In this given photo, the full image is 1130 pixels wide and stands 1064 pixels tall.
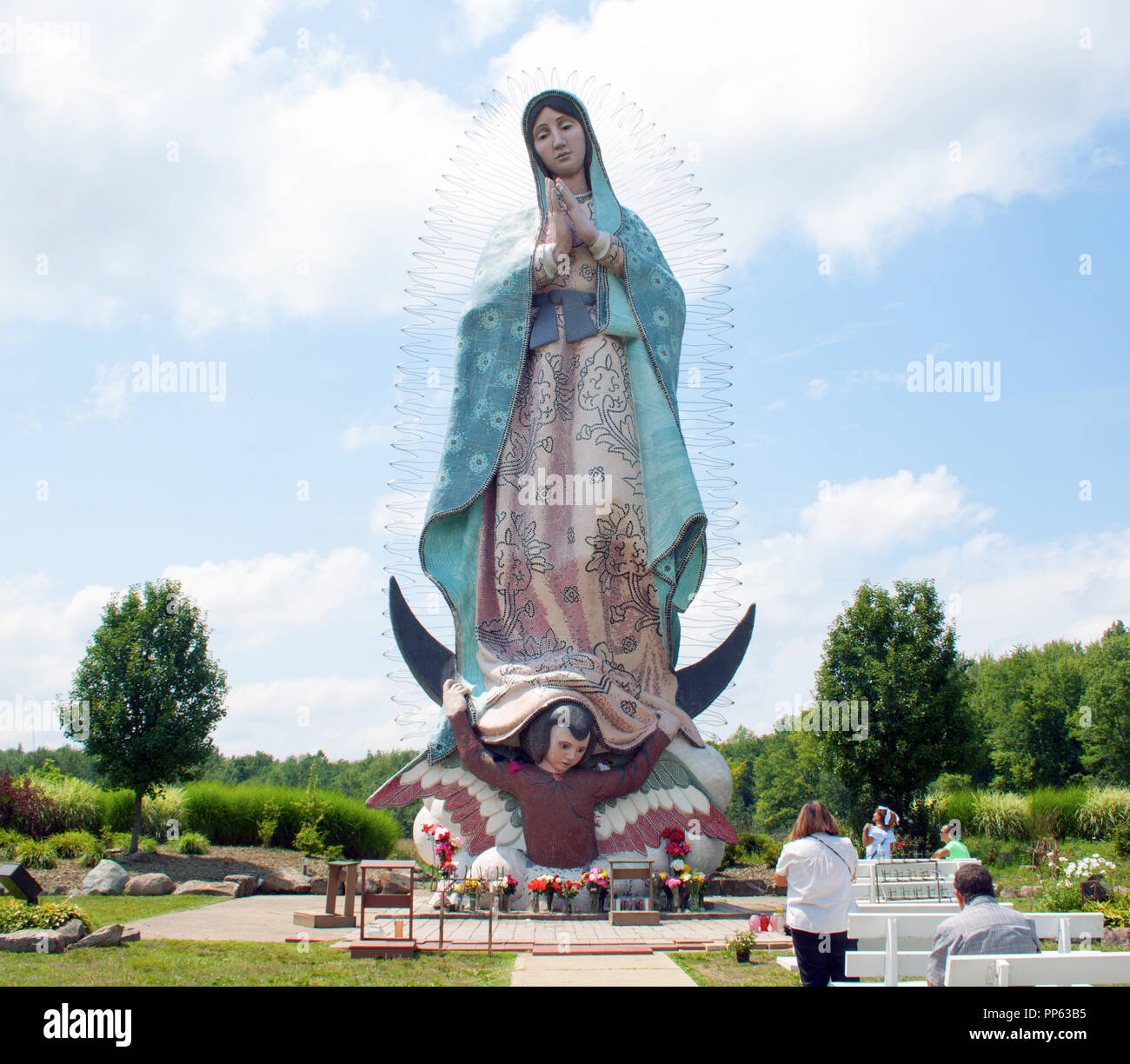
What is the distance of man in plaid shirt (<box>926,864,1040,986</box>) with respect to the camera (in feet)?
15.6

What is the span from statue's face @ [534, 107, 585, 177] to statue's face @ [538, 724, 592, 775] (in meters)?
9.26

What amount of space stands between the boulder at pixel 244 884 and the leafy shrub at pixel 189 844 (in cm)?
469

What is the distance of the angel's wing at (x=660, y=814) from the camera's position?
14.8 metres

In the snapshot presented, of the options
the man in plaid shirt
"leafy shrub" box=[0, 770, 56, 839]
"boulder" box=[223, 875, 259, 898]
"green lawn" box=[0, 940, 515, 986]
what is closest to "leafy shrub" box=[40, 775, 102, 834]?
"leafy shrub" box=[0, 770, 56, 839]

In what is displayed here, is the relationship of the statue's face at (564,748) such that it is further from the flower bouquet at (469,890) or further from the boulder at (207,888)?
the boulder at (207,888)

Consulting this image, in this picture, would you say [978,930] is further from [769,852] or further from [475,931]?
[769,852]

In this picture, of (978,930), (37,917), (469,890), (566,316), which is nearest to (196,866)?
(469,890)

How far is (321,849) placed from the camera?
22.3m

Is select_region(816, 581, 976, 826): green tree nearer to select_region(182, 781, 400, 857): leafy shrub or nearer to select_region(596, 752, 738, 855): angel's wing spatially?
select_region(596, 752, 738, 855): angel's wing

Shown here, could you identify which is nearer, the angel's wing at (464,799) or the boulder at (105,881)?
the boulder at (105,881)

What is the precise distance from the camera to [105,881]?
48.0 feet

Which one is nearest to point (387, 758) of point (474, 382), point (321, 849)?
point (321, 849)

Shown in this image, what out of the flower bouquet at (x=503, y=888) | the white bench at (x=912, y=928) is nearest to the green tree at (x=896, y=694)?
the flower bouquet at (x=503, y=888)
